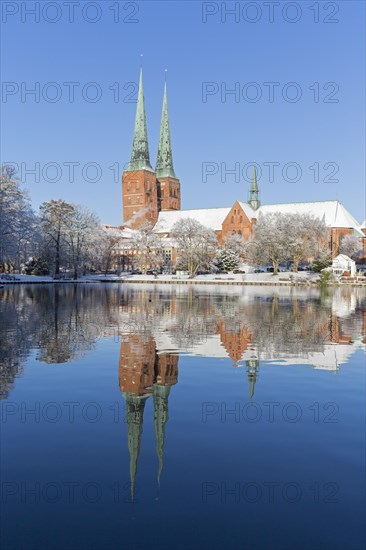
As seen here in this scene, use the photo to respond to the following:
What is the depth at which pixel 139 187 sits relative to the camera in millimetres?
135125

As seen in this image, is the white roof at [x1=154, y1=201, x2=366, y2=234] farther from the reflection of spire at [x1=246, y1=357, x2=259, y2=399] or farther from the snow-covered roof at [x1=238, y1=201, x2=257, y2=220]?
the reflection of spire at [x1=246, y1=357, x2=259, y2=399]

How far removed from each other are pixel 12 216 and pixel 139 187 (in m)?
74.2

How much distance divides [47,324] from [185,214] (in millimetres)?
120547

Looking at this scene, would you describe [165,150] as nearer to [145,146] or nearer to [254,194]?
[145,146]

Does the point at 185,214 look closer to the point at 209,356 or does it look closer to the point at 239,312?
the point at 239,312

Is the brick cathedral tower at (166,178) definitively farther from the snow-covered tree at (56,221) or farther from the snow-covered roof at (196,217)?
the snow-covered tree at (56,221)

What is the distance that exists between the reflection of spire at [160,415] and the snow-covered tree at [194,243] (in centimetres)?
7938

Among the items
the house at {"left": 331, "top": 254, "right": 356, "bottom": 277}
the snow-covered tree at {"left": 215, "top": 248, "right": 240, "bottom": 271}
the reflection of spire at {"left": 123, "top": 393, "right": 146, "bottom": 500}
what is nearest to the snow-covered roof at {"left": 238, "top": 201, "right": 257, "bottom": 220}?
the snow-covered tree at {"left": 215, "top": 248, "right": 240, "bottom": 271}

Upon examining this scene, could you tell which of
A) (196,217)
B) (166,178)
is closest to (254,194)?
(196,217)

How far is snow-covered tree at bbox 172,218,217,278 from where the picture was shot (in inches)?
3558

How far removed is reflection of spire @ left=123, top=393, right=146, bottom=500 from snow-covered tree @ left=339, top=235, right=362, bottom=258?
10517 cm

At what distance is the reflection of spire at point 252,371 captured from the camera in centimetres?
1086

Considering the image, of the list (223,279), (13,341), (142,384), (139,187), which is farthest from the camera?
(139,187)

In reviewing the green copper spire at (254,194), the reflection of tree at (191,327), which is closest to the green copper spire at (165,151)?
the green copper spire at (254,194)
